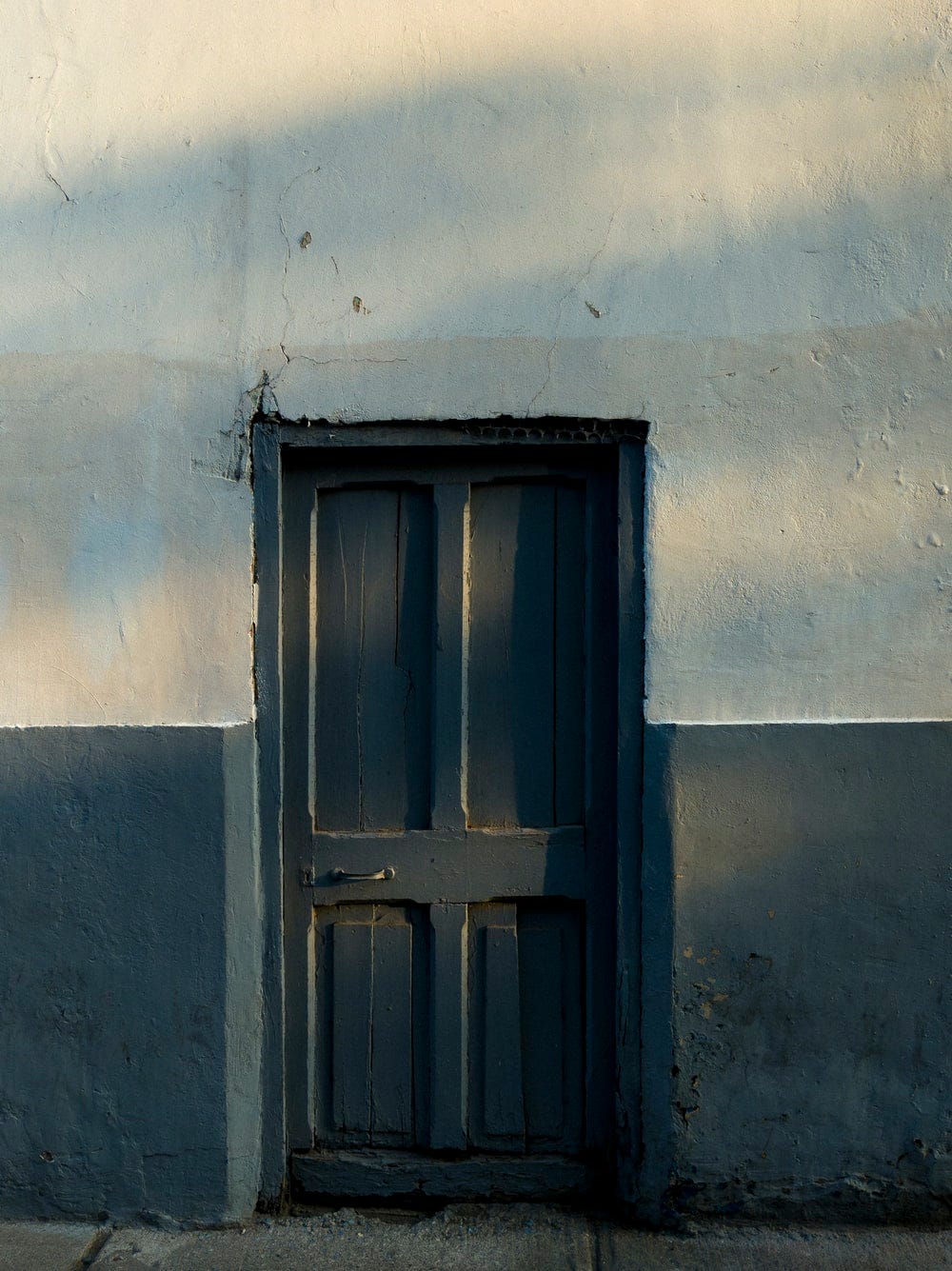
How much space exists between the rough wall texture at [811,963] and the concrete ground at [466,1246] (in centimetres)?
10

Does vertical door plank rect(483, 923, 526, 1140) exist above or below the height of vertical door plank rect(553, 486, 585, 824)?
below

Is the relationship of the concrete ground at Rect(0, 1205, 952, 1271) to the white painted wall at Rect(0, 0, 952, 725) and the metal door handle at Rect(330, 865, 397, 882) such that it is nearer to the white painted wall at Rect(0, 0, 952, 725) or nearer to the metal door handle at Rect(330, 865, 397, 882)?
the metal door handle at Rect(330, 865, 397, 882)

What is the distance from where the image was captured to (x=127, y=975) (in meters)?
3.08

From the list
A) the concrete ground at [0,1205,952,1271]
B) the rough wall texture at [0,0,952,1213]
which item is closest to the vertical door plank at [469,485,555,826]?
the rough wall texture at [0,0,952,1213]

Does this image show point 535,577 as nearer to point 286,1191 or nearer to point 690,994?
point 690,994

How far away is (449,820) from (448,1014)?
22.8 inches

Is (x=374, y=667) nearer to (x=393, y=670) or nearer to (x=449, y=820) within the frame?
(x=393, y=670)

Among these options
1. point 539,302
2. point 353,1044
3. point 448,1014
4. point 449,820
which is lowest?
point 353,1044

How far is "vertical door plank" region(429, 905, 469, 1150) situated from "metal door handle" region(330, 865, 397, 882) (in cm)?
17

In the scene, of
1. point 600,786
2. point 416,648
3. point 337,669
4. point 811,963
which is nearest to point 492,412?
point 416,648

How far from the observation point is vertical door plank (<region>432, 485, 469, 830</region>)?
3.17 m

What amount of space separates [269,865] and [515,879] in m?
0.73

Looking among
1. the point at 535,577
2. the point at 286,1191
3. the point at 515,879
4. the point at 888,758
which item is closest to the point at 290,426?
the point at 535,577

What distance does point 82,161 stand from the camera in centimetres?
313
